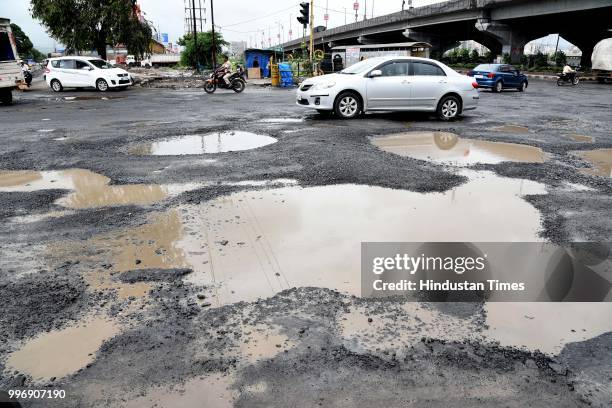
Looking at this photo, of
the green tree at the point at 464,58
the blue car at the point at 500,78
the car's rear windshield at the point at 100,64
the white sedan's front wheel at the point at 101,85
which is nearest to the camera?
the white sedan's front wheel at the point at 101,85

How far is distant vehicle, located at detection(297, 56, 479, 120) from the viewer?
40.7 ft

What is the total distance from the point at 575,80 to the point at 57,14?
107 feet

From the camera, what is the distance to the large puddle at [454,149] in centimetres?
829

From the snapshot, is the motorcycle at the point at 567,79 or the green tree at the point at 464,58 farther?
the green tree at the point at 464,58

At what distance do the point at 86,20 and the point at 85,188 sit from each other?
1081 inches

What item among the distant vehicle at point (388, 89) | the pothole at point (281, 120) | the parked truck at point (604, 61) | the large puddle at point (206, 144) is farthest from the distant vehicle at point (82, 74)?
the parked truck at point (604, 61)

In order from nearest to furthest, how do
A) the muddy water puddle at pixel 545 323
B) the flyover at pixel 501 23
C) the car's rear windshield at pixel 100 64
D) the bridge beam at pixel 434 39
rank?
the muddy water puddle at pixel 545 323 → the car's rear windshield at pixel 100 64 → the flyover at pixel 501 23 → the bridge beam at pixel 434 39

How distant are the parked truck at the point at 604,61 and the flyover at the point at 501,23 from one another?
269 centimetres

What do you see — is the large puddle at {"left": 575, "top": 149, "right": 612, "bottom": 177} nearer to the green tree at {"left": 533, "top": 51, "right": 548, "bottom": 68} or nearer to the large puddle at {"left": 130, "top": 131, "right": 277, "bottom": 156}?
the large puddle at {"left": 130, "top": 131, "right": 277, "bottom": 156}

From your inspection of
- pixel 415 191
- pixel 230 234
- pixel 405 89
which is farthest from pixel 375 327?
pixel 405 89

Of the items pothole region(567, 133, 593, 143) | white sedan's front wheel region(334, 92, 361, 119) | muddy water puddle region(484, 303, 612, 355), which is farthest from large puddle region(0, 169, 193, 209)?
pothole region(567, 133, 593, 143)

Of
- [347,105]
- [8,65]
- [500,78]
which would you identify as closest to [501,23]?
[500,78]

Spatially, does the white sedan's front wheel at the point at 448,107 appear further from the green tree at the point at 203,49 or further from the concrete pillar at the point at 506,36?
the green tree at the point at 203,49

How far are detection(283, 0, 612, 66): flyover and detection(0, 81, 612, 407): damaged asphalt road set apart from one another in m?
35.5
